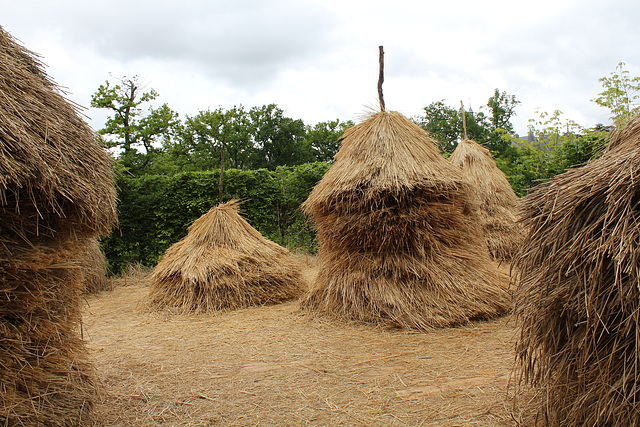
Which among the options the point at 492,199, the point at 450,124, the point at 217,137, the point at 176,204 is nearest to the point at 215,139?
the point at 217,137

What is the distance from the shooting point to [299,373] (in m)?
3.97

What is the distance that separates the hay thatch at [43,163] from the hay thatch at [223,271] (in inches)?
150

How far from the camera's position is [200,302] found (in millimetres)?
6758

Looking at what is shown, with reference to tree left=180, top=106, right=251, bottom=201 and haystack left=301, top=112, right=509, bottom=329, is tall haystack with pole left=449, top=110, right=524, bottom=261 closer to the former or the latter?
haystack left=301, top=112, right=509, bottom=329

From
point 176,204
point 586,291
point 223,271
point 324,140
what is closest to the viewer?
point 586,291

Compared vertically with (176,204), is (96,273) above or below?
below

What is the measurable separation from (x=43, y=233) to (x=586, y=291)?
3.06 m

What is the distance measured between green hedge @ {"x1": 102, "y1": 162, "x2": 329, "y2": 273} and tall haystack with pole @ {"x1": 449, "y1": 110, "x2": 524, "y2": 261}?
395 centimetres

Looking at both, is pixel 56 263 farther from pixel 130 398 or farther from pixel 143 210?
pixel 143 210

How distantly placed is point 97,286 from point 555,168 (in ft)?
32.3

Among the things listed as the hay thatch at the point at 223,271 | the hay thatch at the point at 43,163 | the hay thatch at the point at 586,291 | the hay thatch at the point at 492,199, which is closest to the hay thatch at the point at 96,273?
the hay thatch at the point at 223,271

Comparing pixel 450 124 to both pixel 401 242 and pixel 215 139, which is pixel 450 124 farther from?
pixel 401 242

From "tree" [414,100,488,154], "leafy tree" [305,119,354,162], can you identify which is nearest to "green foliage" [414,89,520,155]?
"tree" [414,100,488,154]

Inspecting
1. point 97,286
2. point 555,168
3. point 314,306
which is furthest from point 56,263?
point 555,168
